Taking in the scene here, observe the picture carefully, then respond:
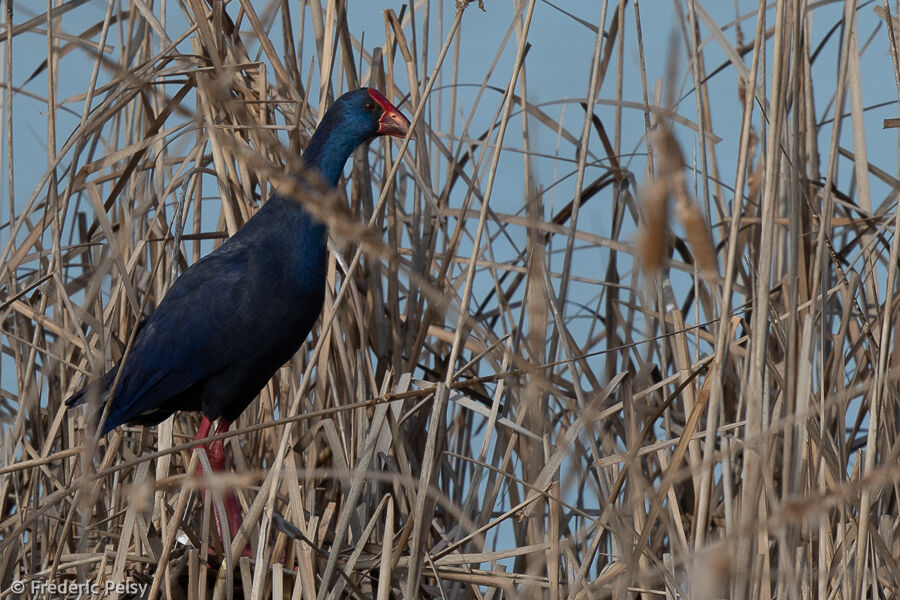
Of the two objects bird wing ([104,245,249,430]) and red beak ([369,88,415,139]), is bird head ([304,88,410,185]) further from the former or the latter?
bird wing ([104,245,249,430])

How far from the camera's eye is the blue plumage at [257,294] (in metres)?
2.01

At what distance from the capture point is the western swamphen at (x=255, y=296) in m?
2.01

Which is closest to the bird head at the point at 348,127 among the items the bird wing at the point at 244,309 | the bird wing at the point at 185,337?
the bird wing at the point at 244,309

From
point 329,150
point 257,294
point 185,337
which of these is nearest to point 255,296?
point 257,294

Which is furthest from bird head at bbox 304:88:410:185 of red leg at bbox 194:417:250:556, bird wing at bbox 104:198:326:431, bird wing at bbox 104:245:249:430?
red leg at bbox 194:417:250:556

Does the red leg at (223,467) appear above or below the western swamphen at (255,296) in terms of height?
below

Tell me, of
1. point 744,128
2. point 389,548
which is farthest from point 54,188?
point 744,128

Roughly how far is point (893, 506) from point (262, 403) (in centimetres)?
129

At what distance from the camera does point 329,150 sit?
2037mm

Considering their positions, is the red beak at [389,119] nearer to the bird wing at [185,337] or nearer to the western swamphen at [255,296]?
the western swamphen at [255,296]

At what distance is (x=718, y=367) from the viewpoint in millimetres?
1087

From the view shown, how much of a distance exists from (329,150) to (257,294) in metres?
0.32

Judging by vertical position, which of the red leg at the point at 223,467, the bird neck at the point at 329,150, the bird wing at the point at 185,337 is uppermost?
the bird neck at the point at 329,150

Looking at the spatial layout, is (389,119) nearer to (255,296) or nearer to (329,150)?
(329,150)
